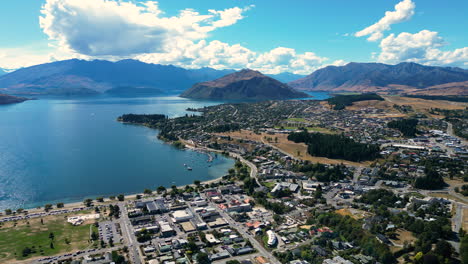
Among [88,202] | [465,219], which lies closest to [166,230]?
[88,202]

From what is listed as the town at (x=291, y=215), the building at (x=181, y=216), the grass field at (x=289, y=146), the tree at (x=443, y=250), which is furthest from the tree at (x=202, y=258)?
the grass field at (x=289, y=146)

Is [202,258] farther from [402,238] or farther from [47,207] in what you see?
[47,207]

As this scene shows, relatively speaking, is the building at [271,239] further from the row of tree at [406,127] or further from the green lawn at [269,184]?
the row of tree at [406,127]

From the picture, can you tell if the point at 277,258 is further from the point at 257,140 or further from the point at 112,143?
the point at 112,143

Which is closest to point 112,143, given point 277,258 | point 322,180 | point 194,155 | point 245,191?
point 194,155

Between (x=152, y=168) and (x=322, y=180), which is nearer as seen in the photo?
(x=322, y=180)

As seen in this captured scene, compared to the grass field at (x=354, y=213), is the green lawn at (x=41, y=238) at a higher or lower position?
lower
